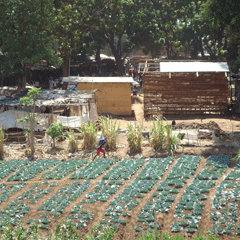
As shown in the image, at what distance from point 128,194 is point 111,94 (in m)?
13.3

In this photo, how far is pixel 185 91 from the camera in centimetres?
2200

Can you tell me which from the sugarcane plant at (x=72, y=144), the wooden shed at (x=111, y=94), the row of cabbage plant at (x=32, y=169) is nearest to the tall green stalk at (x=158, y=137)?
the sugarcane plant at (x=72, y=144)

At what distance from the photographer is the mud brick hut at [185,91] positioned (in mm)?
21938

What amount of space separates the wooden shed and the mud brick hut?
50.7 inches

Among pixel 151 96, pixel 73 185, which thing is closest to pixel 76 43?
pixel 151 96

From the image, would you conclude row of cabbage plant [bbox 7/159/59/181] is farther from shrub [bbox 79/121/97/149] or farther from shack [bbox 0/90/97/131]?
shack [bbox 0/90/97/131]

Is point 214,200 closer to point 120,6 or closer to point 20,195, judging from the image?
point 20,195

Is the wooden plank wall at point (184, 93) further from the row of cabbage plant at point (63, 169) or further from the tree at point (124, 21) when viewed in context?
the tree at point (124, 21)

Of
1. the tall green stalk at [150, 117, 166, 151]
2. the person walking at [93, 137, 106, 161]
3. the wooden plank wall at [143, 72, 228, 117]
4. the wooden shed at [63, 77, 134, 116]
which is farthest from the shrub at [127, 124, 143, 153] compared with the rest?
the wooden shed at [63, 77, 134, 116]

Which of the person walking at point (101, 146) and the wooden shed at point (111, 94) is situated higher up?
the wooden shed at point (111, 94)

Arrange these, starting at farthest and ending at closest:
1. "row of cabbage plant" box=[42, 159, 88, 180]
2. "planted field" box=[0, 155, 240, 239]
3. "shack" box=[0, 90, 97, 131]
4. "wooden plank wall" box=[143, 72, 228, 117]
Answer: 1. "wooden plank wall" box=[143, 72, 228, 117]
2. "shack" box=[0, 90, 97, 131]
3. "row of cabbage plant" box=[42, 159, 88, 180]
4. "planted field" box=[0, 155, 240, 239]

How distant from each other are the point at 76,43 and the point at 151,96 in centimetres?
1053

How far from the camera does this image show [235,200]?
29.3ft

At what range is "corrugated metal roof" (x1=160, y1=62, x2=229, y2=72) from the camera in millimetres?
21419
